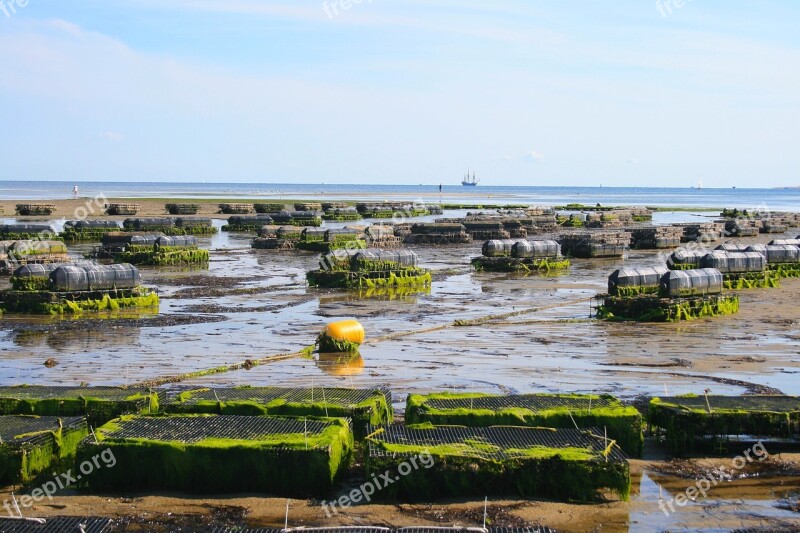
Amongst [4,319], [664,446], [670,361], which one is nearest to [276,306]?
[4,319]

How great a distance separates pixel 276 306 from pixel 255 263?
62.5ft

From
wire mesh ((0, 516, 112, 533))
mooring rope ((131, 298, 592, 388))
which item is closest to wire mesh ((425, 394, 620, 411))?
wire mesh ((0, 516, 112, 533))

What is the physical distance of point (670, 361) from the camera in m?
25.3

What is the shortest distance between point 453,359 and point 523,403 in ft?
25.5

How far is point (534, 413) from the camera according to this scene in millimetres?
16781

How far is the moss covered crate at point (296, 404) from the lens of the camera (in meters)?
17.0

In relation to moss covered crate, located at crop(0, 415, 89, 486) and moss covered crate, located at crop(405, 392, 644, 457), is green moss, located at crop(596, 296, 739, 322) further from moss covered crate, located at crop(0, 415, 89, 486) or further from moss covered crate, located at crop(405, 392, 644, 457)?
moss covered crate, located at crop(0, 415, 89, 486)

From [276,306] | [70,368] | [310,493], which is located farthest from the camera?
[276,306]

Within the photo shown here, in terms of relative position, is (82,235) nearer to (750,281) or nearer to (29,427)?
(750,281)

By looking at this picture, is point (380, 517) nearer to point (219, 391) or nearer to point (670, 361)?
point (219, 391)

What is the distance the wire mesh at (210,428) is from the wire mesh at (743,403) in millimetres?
6713

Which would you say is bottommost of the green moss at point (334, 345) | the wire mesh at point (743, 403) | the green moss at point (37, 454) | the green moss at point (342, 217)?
the green moss at point (342, 217)

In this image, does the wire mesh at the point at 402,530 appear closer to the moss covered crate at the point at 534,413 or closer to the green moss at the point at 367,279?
the moss covered crate at the point at 534,413

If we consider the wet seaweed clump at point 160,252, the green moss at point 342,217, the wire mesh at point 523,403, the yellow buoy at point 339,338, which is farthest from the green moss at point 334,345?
the green moss at point 342,217
